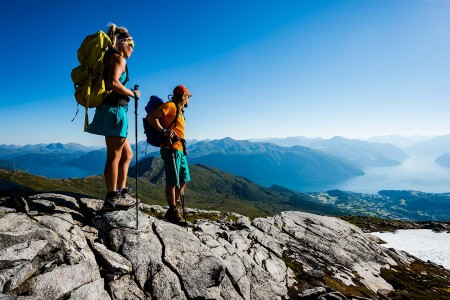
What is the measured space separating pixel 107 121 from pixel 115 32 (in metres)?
3.20

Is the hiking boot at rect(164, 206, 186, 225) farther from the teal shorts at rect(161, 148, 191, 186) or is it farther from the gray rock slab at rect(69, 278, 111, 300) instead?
the gray rock slab at rect(69, 278, 111, 300)

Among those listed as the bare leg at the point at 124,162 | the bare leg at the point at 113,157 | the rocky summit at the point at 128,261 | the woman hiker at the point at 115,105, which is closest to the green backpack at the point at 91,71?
the woman hiker at the point at 115,105

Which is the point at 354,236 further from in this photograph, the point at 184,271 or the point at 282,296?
the point at 184,271

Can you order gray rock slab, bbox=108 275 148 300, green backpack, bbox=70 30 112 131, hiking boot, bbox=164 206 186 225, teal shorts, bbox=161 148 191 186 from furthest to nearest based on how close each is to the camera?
hiking boot, bbox=164 206 186 225
teal shorts, bbox=161 148 191 186
green backpack, bbox=70 30 112 131
gray rock slab, bbox=108 275 148 300

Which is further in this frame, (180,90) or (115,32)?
(180,90)

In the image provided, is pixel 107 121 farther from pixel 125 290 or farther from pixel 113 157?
pixel 125 290

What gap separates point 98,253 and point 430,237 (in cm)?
6602

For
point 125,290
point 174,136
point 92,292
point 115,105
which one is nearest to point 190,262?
point 125,290

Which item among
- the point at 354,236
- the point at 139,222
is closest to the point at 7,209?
the point at 139,222

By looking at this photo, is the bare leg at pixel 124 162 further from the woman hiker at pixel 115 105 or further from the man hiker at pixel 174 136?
the man hiker at pixel 174 136

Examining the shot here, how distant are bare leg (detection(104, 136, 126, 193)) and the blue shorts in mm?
280

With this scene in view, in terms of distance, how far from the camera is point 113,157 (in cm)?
936

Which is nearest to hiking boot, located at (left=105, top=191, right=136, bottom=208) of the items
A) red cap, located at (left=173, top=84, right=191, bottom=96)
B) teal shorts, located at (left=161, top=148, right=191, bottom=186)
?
teal shorts, located at (left=161, top=148, right=191, bottom=186)

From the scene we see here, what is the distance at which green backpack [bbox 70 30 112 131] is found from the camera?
8.60m
